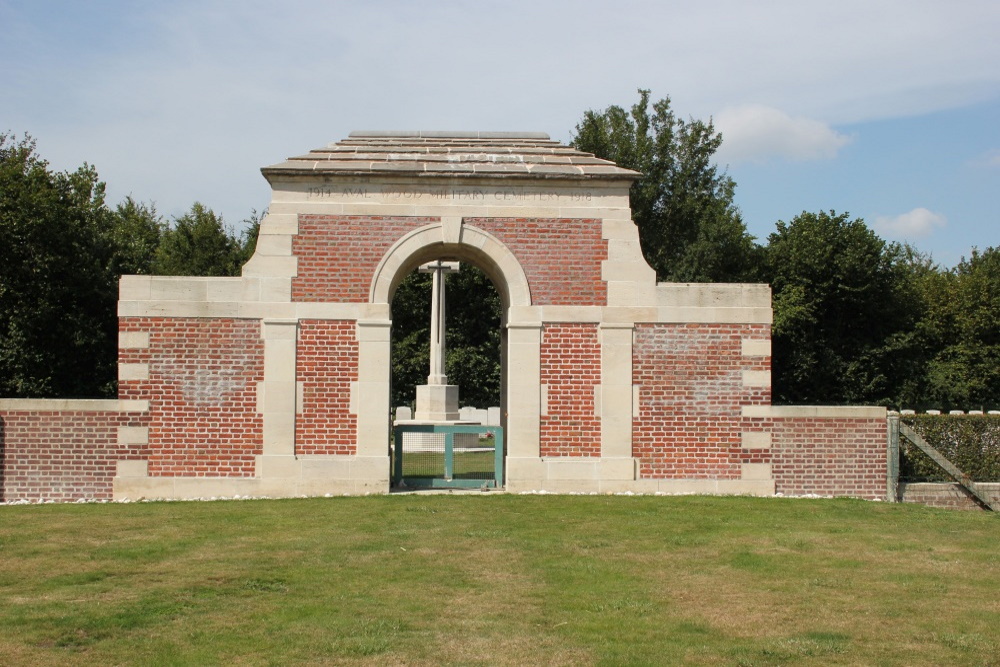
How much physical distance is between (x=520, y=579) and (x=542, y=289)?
7011 mm

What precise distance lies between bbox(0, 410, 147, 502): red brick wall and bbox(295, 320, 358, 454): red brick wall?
2.43m

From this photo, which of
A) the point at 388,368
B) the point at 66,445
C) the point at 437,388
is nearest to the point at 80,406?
the point at 66,445

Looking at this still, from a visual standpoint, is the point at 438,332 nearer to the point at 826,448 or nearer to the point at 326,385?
the point at 326,385

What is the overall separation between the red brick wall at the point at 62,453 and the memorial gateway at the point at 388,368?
0.03 m

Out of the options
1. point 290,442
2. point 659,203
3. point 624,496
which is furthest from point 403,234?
point 659,203

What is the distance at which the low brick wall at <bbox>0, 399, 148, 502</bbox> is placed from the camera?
605 inches

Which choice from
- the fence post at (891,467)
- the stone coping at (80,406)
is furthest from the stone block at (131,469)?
the fence post at (891,467)

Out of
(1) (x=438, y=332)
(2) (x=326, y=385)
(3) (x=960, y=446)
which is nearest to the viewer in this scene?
(2) (x=326, y=385)

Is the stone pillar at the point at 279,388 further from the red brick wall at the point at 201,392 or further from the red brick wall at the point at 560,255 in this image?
the red brick wall at the point at 560,255

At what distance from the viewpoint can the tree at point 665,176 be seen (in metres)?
40.1

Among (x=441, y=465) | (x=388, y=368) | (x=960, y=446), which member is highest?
(x=388, y=368)

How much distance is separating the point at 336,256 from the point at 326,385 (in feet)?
6.40

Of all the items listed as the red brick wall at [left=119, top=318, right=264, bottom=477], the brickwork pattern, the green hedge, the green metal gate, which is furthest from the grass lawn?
the green hedge

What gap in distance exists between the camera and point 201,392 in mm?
15555
